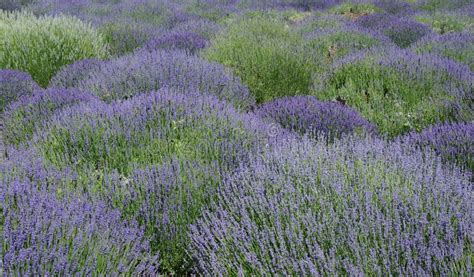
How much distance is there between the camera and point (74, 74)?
496 cm

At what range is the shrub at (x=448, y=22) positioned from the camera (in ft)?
28.6

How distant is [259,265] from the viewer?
180 cm

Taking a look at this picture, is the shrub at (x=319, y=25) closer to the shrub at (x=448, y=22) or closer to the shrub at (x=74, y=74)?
the shrub at (x=448, y=22)

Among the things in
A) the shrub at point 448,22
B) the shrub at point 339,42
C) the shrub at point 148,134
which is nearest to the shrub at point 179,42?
the shrub at point 339,42

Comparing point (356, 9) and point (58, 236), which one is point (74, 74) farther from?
→ point (356, 9)

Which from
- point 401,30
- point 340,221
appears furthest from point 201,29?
point 340,221

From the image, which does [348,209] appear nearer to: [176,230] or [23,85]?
[176,230]

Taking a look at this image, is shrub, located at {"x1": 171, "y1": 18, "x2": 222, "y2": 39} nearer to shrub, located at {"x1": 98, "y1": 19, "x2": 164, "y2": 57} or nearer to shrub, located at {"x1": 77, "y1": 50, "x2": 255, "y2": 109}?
shrub, located at {"x1": 98, "y1": 19, "x2": 164, "y2": 57}

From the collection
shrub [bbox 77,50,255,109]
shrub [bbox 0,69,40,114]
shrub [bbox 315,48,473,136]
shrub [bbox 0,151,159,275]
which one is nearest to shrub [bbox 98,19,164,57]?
shrub [bbox 0,69,40,114]

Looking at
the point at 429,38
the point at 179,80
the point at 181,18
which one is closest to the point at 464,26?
the point at 429,38

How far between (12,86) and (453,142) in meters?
3.96

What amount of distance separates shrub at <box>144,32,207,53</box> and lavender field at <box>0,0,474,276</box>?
861mm

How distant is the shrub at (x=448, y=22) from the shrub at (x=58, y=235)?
8191 mm

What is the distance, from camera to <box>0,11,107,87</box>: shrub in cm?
559
